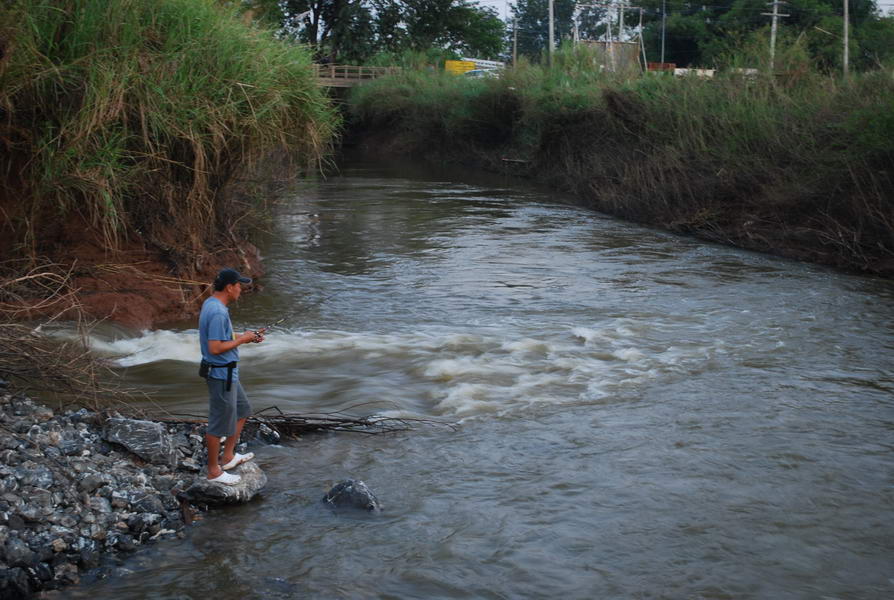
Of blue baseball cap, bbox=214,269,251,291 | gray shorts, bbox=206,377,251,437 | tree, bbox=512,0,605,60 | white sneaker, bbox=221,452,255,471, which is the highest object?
tree, bbox=512,0,605,60

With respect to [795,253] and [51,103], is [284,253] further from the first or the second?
[795,253]

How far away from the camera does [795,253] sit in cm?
1591

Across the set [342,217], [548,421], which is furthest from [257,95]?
[342,217]

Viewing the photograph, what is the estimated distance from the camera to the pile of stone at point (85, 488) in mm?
4945

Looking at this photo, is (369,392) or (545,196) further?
(545,196)

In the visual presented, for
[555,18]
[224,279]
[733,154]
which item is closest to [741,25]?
[733,154]

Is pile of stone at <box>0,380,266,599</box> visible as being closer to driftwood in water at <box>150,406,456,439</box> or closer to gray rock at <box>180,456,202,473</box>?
A: gray rock at <box>180,456,202,473</box>

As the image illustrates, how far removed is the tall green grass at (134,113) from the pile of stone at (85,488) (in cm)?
415

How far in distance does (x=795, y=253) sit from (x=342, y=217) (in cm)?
964

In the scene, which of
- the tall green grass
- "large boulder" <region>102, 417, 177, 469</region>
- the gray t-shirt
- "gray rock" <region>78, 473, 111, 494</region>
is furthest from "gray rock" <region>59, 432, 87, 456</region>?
the tall green grass

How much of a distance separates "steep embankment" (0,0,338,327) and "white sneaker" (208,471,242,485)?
4293mm

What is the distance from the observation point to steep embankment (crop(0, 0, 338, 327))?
988 cm

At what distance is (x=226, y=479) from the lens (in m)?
5.93

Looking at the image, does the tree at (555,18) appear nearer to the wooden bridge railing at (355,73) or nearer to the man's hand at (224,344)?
the wooden bridge railing at (355,73)
